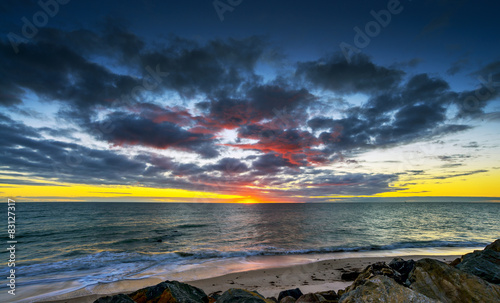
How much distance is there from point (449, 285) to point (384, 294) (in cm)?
321

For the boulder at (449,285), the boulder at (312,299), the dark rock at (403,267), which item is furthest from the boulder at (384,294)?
the dark rock at (403,267)

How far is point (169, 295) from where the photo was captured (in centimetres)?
714

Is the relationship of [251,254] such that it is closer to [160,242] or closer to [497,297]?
[160,242]

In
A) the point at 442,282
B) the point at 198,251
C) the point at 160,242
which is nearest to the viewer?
the point at 442,282

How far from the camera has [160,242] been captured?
2897 cm

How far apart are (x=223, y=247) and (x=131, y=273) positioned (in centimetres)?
1157

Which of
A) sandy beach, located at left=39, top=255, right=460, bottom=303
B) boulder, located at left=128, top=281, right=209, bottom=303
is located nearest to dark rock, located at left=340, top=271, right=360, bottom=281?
sandy beach, located at left=39, top=255, right=460, bottom=303

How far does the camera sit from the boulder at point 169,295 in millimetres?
7098

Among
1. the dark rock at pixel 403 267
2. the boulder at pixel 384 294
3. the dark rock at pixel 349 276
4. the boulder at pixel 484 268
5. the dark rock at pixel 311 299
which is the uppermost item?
the boulder at pixel 384 294

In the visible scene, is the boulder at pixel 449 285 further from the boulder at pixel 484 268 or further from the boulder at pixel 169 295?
the boulder at pixel 169 295

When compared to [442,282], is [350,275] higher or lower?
lower

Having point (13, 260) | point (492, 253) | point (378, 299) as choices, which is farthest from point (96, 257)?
point (492, 253)

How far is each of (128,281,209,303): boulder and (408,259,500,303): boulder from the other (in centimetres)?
695

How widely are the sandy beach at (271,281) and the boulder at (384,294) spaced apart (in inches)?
287
